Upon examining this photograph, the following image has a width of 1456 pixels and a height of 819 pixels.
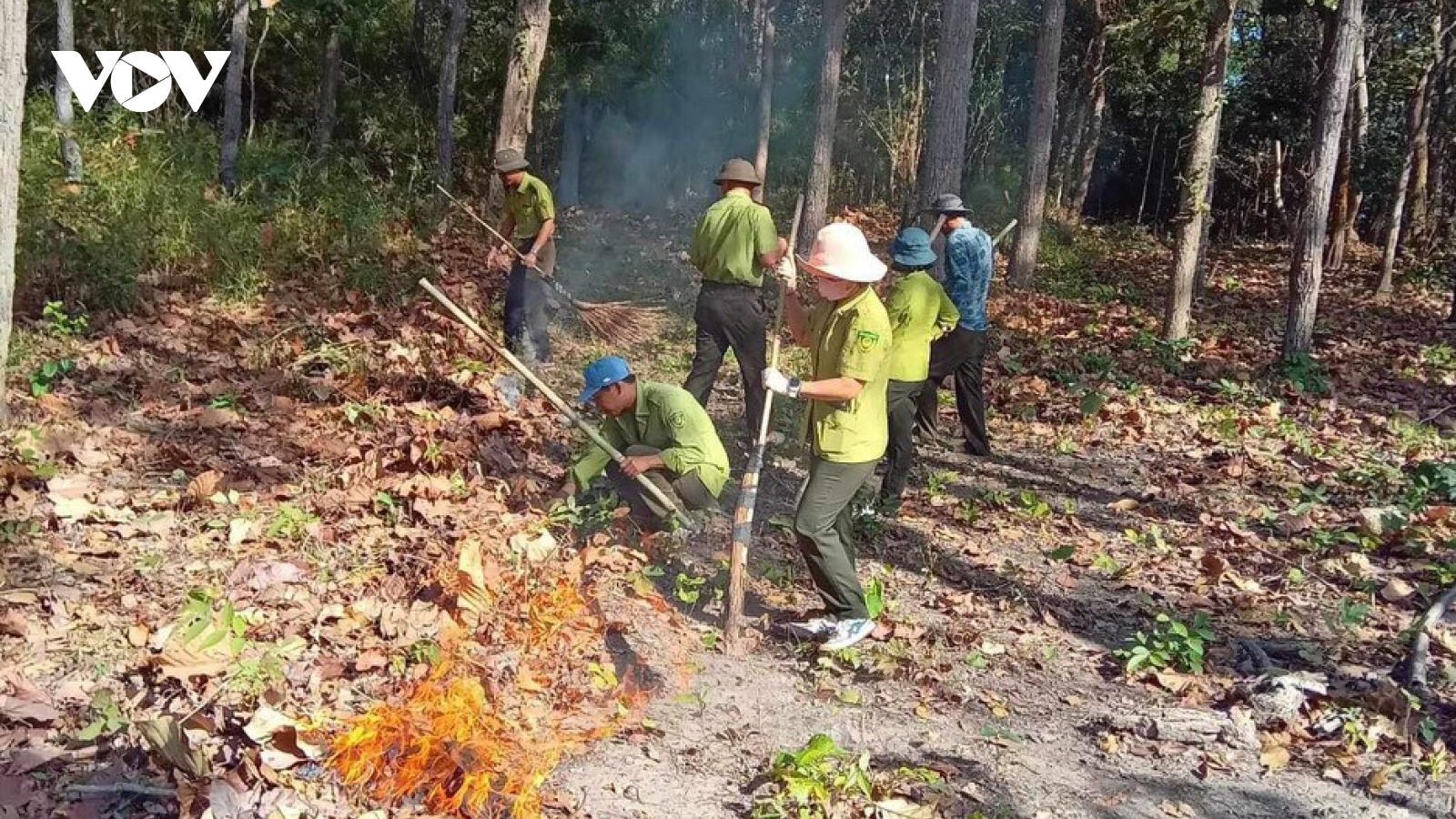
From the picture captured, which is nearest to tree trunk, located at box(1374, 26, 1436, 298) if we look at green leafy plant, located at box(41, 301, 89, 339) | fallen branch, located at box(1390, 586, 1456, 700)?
fallen branch, located at box(1390, 586, 1456, 700)

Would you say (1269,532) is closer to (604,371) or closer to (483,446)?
(604,371)

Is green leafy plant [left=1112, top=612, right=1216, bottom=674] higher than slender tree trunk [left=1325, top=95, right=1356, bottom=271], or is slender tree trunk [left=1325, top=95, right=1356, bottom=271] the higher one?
slender tree trunk [left=1325, top=95, right=1356, bottom=271]

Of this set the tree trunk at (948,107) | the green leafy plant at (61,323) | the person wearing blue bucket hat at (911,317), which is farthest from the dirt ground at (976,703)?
the tree trunk at (948,107)

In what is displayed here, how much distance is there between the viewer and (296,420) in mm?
6441

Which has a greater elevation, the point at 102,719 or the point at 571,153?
the point at 571,153

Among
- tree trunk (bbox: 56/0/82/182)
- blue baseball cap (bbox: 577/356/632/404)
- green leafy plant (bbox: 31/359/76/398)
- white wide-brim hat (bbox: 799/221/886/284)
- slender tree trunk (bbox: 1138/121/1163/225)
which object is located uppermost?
slender tree trunk (bbox: 1138/121/1163/225)

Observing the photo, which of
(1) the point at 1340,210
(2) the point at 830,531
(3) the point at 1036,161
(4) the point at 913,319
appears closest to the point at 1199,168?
(3) the point at 1036,161

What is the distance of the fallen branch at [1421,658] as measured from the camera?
4.55 m

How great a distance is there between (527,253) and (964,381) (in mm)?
3574

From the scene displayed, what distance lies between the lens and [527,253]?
27.6 ft

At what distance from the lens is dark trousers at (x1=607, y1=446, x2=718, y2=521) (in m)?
5.62

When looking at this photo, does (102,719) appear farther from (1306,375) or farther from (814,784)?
(1306,375)

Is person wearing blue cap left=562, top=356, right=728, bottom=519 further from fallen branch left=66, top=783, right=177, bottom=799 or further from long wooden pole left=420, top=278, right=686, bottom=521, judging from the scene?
fallen branch left=66, top=783, right=177, bottom=799

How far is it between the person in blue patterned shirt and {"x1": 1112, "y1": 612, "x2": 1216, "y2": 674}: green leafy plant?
3036 millimetres
